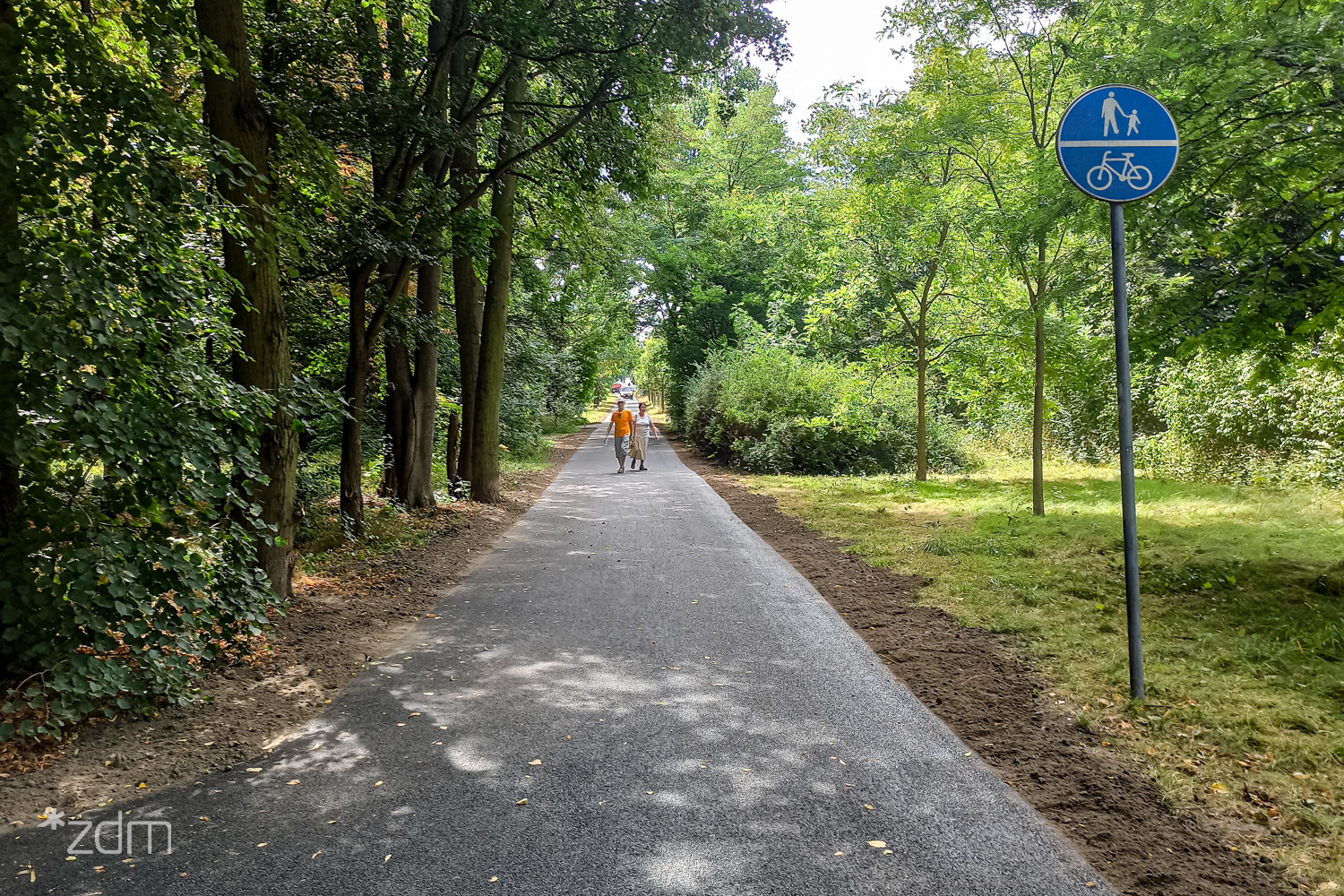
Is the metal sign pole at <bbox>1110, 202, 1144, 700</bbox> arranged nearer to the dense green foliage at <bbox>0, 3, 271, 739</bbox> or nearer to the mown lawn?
the mown lawn

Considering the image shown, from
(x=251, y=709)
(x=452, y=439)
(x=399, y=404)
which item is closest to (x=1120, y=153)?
(x=251, y=709)

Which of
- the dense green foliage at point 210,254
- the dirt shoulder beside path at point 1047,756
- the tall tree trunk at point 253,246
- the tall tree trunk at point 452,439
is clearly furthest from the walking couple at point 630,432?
the tall tree trunk at point 253,246

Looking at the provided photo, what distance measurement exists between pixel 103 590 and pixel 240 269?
2.80m

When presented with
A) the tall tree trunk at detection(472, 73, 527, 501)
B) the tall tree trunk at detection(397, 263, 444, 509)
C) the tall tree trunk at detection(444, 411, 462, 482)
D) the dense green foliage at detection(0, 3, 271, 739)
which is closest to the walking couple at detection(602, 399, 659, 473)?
the tall tree trunk at detection(444, 411, 462, 482)

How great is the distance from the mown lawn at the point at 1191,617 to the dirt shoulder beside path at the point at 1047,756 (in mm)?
165

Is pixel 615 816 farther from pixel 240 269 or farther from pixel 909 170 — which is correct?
pixel 909 170

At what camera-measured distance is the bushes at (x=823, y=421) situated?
18922 millimetres

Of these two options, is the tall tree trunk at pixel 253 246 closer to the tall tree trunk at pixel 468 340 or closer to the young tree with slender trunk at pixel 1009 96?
the tall tree trunk at pixel 468 340

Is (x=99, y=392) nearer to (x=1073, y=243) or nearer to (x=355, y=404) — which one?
(x=355, y=404)

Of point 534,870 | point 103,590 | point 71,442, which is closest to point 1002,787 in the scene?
point 534,870

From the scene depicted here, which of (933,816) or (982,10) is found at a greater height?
(982,10)

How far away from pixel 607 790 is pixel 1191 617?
5.51 m

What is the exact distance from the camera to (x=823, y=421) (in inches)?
761

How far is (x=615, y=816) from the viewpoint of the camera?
3.42 meters
